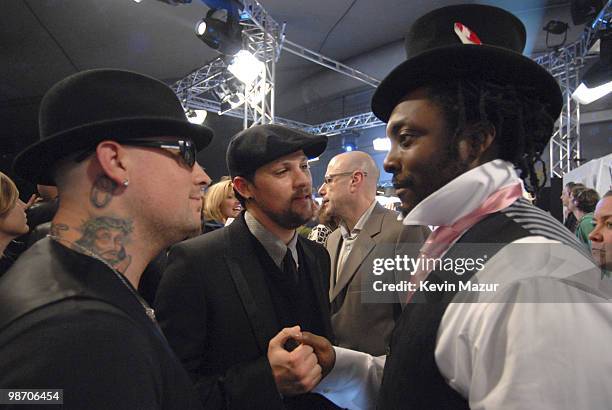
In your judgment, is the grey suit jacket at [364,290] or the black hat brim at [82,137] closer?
the black hat brim at [82,137]

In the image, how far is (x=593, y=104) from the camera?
9.71 m

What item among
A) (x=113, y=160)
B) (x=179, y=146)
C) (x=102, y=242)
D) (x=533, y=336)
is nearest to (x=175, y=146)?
(x=179, y=146)

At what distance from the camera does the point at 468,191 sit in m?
1.05

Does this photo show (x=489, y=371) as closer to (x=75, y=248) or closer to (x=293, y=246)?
(x=75, y=248)

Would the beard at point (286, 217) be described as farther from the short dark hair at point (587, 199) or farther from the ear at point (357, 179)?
the short dark hair at point (587, 199)

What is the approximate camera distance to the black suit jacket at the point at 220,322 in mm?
1451

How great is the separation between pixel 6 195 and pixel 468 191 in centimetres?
268

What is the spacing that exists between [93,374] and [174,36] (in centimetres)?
890

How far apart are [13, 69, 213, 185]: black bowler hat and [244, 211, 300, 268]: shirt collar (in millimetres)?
854

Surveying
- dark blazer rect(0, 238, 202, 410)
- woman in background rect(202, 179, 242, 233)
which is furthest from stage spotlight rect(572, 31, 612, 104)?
dark blazer rect(0, 238, 202, 410)

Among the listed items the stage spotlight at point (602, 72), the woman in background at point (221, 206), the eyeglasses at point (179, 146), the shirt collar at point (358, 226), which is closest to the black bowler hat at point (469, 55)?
the eyeglasses at point (179, 146)

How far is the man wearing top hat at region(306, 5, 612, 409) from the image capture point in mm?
758

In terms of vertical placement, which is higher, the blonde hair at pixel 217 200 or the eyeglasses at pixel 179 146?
the blonde hair at pixel 217 200

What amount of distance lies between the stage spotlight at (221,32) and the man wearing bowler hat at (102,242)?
16.5 feet
